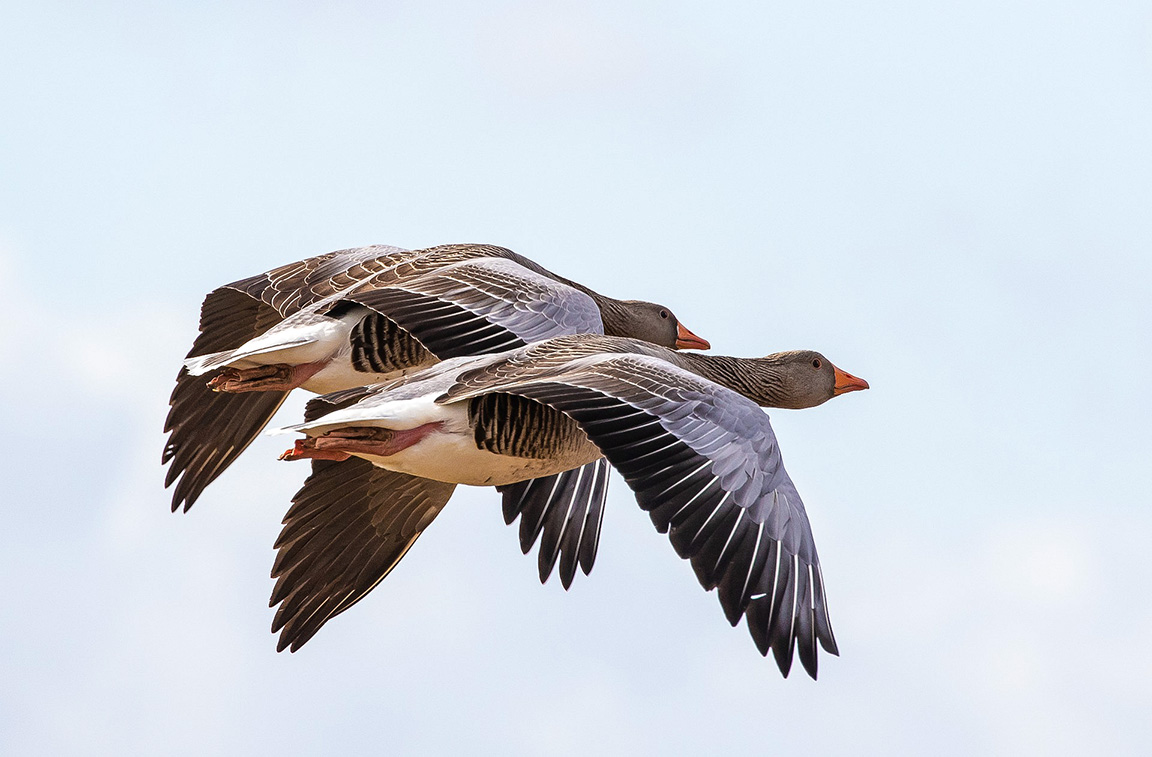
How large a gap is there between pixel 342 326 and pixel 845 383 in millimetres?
5114

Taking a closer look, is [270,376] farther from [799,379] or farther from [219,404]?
[799,379]

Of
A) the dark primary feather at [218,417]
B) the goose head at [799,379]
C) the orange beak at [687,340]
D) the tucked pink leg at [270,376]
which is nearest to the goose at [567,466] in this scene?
the goose head at [799,379]

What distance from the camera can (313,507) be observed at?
49.2 ft

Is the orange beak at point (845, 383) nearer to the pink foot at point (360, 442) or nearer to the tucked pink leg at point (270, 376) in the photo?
the tucked pink leg at point (270, 376)

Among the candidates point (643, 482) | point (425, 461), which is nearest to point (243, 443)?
point (425, 461)

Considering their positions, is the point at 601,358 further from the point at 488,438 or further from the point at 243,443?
the point at 243,443

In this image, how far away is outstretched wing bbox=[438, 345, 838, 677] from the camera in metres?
10.5

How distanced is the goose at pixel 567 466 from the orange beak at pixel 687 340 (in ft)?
9.67

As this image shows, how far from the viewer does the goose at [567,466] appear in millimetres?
10523

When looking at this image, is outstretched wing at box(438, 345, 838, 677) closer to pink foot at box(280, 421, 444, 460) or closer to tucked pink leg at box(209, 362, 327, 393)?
pink foot at box(280, 421, 444, 460)

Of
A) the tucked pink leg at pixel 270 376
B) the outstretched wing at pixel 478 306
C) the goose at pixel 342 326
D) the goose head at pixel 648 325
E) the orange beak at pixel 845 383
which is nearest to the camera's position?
the outstretched wing at pixel 478 306

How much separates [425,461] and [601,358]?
1462 mm

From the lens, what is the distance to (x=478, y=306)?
46.5 feet

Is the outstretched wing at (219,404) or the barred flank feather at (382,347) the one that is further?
the outstretched wing at (219,404)
